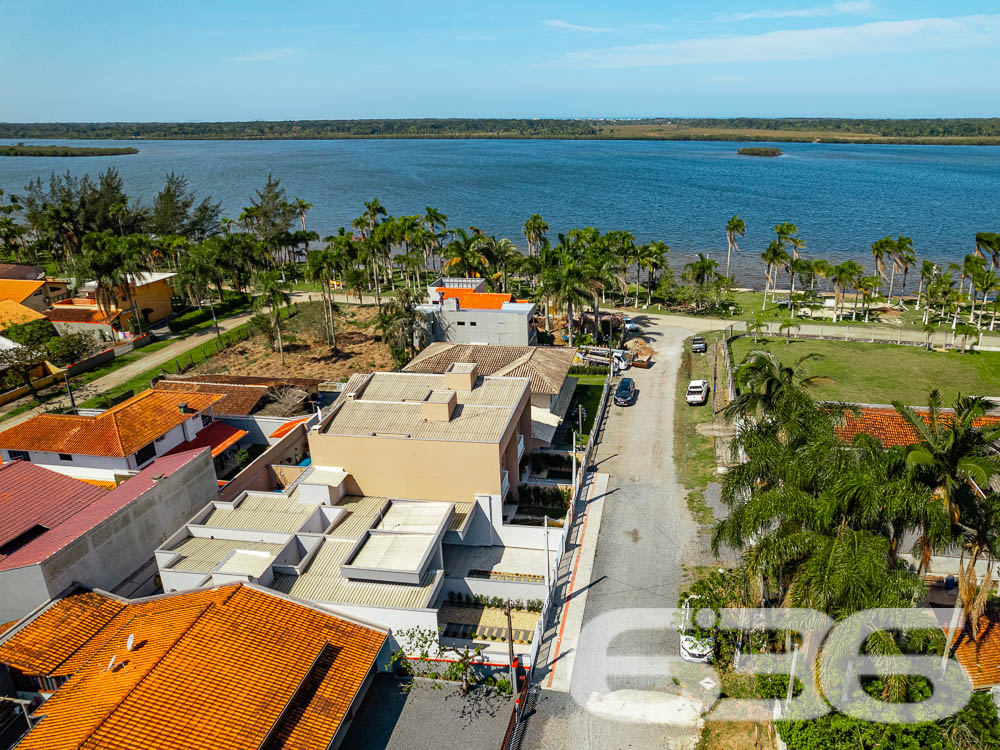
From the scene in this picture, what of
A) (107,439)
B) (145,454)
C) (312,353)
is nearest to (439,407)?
(145,454)

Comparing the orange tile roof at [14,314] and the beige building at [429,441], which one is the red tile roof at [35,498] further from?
the orange tile roof at [14,314]

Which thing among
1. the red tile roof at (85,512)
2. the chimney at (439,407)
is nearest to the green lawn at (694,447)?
the chimney at (439,407)

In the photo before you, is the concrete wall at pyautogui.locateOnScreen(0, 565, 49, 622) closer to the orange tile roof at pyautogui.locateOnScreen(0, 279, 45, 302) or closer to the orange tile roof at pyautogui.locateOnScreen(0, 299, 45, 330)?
the orange tile roof at pyautogui.locateOnScreen(0, 299, 45, 330)

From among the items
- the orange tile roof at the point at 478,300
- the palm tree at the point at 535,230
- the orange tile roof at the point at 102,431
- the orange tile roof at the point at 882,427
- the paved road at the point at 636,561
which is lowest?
the paved road at the point at 636,561

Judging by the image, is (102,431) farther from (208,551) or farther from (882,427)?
(882,427)

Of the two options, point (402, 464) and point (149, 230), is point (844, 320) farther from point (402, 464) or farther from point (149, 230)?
point (149, 230)
